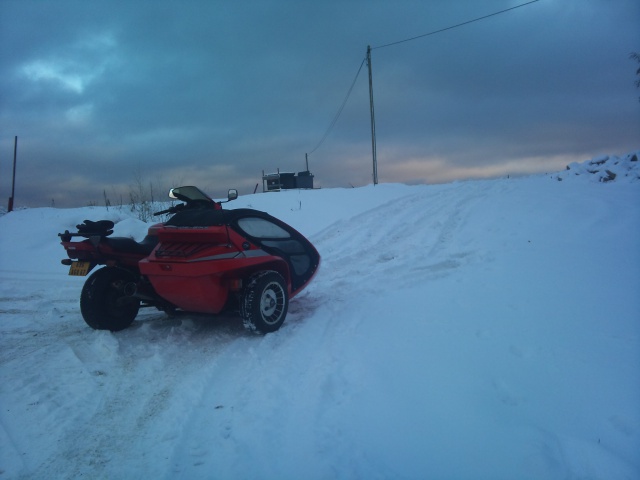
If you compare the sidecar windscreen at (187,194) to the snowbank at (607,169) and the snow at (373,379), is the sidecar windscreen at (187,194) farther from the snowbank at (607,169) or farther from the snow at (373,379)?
the snowbank at (607,169)

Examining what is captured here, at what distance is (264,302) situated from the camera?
4.75 meters

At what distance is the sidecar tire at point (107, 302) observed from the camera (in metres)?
5.02

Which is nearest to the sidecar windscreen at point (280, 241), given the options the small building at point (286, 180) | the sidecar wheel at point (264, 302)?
the sidecar wheel at point (264, 302)

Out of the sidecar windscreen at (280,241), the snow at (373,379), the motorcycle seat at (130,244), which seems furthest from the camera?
the motorcycle seat at (130,244)

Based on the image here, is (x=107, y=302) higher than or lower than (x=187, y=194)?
lower

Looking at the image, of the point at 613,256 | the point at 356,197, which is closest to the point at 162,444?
the point at 613,256

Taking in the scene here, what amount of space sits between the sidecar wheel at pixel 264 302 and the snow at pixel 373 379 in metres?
0.19

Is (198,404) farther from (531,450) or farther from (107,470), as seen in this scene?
(531,450)

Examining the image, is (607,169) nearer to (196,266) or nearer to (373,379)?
(373,379)

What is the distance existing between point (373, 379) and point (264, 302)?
5.73 feet

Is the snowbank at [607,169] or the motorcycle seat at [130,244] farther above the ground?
the snowbank at [607,169]

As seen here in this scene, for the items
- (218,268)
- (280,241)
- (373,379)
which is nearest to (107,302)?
(218,268)

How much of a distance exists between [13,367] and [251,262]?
8.26 feet

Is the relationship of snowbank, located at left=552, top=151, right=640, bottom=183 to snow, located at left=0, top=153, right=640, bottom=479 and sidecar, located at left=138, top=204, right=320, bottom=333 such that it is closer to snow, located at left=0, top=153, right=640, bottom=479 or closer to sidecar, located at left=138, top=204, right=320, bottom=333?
snow, located at left=0, top=153, right=640, bottom=479
